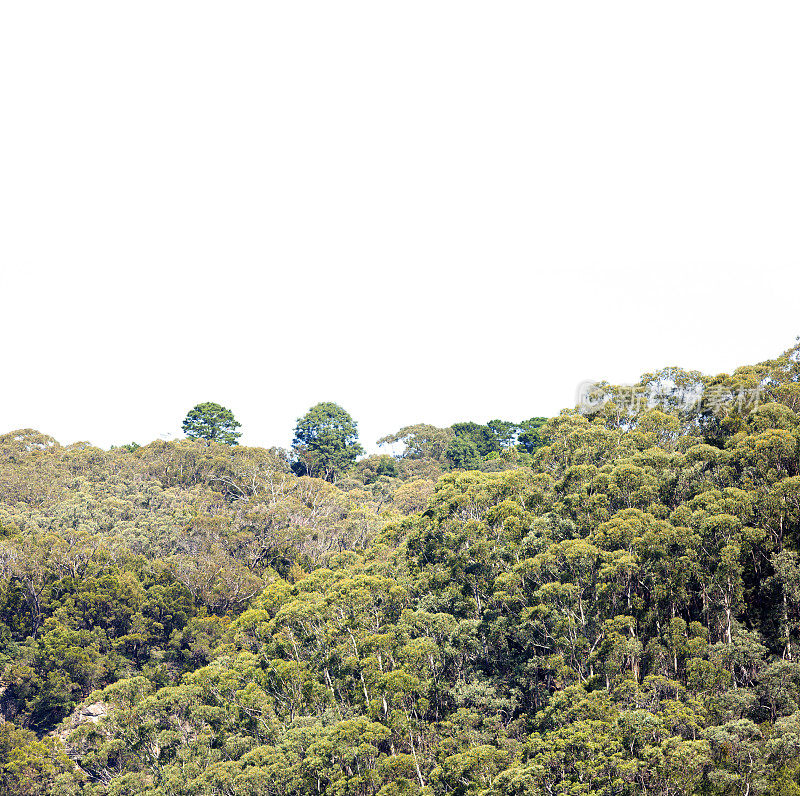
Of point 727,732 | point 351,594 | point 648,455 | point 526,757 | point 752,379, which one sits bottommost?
point 526,757

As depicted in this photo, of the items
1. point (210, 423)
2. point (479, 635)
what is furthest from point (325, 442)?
point (479, 635)

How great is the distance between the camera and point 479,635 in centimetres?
2895

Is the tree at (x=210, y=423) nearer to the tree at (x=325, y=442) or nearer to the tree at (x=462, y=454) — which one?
the tree at (x=325, y=442)

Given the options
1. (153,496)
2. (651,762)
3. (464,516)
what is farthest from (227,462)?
(651,762)

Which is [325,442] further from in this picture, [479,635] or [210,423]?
[479,635]

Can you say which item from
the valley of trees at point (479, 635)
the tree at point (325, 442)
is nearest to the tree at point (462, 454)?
the tree at point (325, 442)

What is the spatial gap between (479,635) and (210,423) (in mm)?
46071

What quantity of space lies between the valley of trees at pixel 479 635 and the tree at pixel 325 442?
22534 mm

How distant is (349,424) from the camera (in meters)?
74.2

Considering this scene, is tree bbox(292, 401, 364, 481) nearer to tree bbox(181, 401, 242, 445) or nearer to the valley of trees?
tree bbox(181, 401, 242, 445)

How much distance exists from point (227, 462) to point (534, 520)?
3237 centimetres

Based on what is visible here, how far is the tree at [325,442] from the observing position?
232 ft

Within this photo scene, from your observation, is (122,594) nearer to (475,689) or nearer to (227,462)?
(227,462)

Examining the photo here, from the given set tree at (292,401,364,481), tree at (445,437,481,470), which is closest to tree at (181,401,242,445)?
tree at (292,401,364,481)
